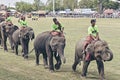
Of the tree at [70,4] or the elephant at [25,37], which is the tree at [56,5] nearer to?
the tree at [70,4]

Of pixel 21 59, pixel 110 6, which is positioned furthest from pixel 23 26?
pixel 110 6

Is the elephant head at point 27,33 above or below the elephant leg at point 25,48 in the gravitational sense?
above

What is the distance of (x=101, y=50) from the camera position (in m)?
13.1

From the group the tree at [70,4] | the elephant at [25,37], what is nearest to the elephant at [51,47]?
the elephant at [25,37]

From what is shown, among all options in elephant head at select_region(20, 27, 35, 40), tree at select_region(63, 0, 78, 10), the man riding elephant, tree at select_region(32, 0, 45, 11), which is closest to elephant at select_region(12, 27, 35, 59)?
elephant head at select_region(20, 27, 35, 40)

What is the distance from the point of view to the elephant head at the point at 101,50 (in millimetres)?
12963

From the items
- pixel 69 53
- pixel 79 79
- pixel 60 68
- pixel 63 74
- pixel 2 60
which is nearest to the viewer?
Result: pixel 79 79

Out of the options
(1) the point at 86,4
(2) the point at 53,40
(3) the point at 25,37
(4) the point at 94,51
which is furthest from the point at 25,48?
(1) the point at 86,4

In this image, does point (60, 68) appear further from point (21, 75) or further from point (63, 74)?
point (21, 75)

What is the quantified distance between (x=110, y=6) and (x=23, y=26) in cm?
12185

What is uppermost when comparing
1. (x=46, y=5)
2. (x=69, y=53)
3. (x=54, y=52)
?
(x=54, y=52)

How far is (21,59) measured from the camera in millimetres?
19828

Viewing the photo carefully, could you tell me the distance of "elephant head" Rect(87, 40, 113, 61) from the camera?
13.0 meters

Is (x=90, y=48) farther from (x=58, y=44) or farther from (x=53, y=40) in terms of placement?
(x=53, y=40)
